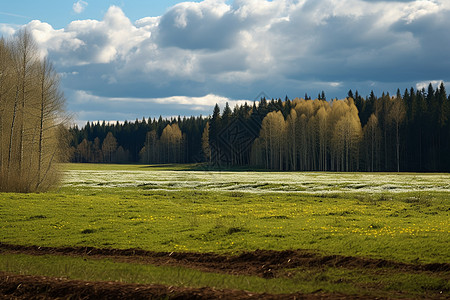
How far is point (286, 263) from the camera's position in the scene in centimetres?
1708

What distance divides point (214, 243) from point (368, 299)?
1081cm

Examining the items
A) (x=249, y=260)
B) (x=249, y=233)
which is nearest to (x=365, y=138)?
(x=249, y=233)

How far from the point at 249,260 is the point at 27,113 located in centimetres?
4228

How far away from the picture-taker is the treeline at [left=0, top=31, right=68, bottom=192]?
49250 mm

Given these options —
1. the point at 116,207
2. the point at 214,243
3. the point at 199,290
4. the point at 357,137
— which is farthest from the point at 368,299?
the point at 357,137

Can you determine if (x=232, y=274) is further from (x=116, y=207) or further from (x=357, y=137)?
(x=357, y=137)

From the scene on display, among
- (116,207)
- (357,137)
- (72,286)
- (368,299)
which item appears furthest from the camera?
(357,137)

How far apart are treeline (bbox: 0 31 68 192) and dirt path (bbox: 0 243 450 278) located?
31.3 meters

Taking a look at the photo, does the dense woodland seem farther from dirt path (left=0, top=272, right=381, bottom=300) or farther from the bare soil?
dirt path (left=0, top=272, right=381, bottom=300)

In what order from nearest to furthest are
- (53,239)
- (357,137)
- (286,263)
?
(286,263), (53,239), (357,137)

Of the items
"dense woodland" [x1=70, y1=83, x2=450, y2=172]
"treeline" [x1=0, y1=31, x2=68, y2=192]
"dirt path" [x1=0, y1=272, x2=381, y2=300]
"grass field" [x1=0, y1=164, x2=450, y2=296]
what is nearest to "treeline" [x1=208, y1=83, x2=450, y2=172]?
"dense woodland" [x1=70, y1=83, x2=450, y2=172]

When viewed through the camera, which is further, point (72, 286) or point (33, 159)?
point (33, 159)

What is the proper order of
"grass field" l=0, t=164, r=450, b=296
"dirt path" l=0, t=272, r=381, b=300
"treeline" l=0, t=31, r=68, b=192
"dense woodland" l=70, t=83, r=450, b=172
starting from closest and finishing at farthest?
"dirt path" l=0, t=272, r=381, b=300 → "grass field" l=0, t=164, r=450, b=296 → "treeline" l=0, t=31, r=68, b=192 → "dense woodland" l=70, t=83, r=450, b=172

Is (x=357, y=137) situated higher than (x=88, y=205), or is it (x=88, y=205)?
(x=357, y=137)
